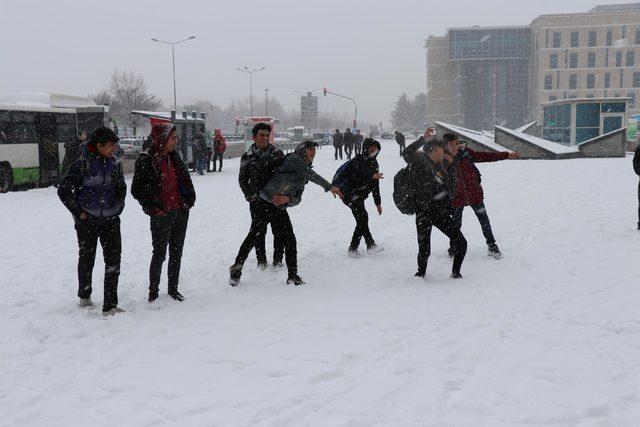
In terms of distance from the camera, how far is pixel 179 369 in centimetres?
440

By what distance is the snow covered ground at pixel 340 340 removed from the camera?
3709 millimetres

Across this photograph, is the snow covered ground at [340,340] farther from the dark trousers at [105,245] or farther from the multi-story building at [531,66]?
the multi-story building at [531,66]

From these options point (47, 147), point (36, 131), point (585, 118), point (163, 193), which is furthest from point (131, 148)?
point (163, 193)

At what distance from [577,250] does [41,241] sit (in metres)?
8.28

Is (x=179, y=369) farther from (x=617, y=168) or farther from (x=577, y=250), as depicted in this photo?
(x=617, y=168)

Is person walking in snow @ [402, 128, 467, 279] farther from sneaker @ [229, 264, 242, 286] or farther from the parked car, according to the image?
the parked car

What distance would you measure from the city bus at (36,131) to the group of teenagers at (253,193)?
13.5 m

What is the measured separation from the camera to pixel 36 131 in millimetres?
18953

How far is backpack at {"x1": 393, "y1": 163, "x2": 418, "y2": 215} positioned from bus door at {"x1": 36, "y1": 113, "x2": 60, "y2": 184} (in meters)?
15.8

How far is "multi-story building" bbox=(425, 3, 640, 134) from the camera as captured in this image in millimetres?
98125

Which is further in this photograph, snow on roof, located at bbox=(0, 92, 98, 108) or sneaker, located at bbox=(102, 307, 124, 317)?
snow on roof, located at bbox=(0, 92, 98, 108)

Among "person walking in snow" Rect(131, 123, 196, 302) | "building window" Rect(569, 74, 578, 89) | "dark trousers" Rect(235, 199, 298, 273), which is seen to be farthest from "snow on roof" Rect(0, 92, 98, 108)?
"building window" Rect(569, 74, 578, 89)

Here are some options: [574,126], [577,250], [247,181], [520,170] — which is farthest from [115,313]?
[574,126]

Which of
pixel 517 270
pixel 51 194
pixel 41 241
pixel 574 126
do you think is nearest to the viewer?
pixel 517 270
